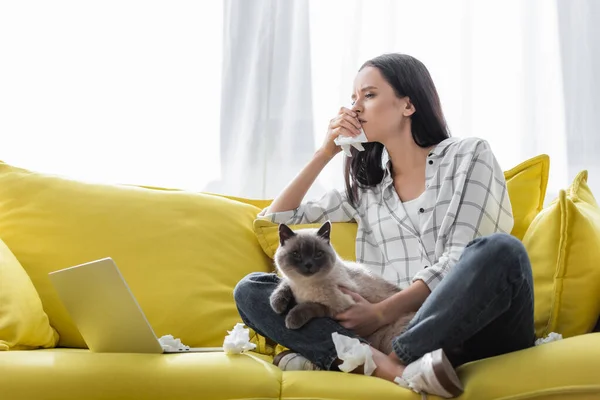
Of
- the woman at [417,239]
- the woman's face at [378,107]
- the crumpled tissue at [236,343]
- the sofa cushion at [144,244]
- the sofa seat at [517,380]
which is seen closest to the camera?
the sofa seat at [517,380]

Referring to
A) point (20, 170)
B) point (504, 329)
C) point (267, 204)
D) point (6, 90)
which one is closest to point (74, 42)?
point (6, 90)

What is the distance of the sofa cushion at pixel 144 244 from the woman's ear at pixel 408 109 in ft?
2.25

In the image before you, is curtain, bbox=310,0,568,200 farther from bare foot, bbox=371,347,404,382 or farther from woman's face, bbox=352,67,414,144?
bare foot, bbox=371,347,404,382

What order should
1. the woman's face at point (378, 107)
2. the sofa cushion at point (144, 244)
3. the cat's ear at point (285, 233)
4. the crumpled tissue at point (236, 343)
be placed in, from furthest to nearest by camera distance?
the woman's face at point (378, 107) → the sofa cushion at point (144, 244) → the cat's ear at point (285, 233) → the crumpled tissue at point (236, 343)

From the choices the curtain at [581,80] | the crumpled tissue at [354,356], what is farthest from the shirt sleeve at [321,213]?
the curtain at [581,80]

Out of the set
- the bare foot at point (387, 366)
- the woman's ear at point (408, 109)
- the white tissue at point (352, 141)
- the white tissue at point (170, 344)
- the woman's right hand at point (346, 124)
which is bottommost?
the white tissue at point (170, 344)

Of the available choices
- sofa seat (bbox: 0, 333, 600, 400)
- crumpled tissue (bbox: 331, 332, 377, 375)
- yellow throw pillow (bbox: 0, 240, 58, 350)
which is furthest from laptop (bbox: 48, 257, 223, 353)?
crumpled tissue (bbox: 331, 332, 377, 375)

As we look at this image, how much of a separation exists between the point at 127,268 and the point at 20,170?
21.5 inches

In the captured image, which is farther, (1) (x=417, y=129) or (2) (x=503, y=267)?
(1) (x=417, y=129)

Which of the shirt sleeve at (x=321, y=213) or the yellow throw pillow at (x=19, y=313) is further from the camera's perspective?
the shirt sleeve at (x=321, y=213)

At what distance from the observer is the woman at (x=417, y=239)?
1.55 metres

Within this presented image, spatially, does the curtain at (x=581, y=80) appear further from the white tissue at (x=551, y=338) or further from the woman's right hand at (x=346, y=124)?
the white tissue at (x=551, y=338)

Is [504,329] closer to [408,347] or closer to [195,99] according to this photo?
[408,347]

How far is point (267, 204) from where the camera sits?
264cm
